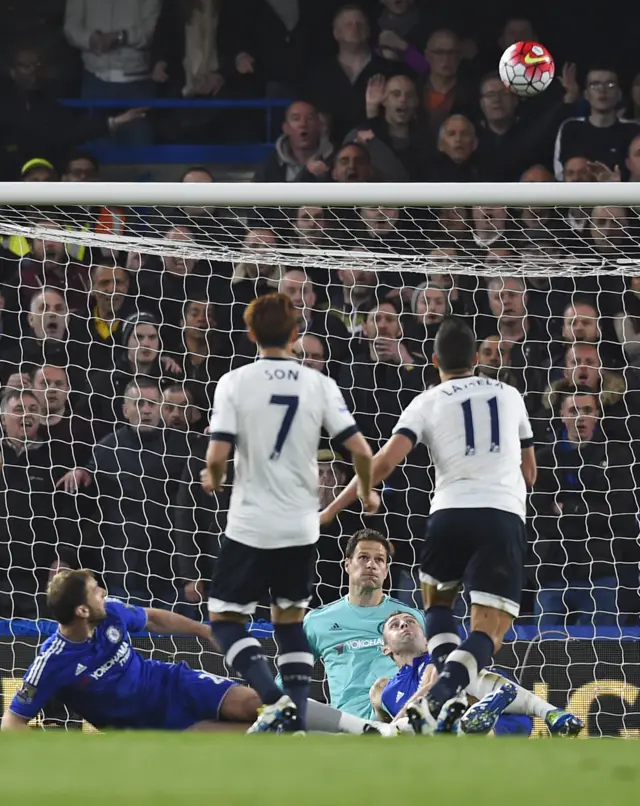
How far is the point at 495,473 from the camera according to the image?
5398 mm

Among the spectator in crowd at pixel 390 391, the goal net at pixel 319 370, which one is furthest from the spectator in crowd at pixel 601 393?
the spectator in crowd at pixel 390 391

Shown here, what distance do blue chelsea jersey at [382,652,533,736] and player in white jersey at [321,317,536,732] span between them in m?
1.23

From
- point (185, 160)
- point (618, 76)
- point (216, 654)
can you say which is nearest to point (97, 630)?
point (216, 654)

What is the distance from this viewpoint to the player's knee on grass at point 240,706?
21.0ft

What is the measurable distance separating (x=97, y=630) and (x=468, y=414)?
6.56 feet

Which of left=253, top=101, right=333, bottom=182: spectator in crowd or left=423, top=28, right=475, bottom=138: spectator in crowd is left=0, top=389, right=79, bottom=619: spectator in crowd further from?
left=423, top=28, right=475, bottom=138: spectator in crowd

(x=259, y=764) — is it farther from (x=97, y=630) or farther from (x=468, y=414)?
(x=97, y=630)

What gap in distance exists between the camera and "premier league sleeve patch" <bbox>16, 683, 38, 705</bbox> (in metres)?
6.15

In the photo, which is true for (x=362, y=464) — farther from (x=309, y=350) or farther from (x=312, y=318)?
(x=312, y=318)

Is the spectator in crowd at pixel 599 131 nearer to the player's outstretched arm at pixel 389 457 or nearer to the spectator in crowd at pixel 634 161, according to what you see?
the spectator in crowd at pixel 634 161

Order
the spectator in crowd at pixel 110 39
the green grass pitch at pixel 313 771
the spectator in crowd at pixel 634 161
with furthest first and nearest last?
the spectator in crowd at pixel 110 39
the spectator in crowd at pixel 634 161
the green grass pitch at pixel 313 771

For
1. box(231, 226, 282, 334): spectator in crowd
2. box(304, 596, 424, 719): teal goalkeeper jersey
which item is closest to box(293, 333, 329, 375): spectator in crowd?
box(231, 226, 282, 334): spectator in crowd

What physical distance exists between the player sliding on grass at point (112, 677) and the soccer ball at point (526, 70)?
366 cm

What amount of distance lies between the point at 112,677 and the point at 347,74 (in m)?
5.37
